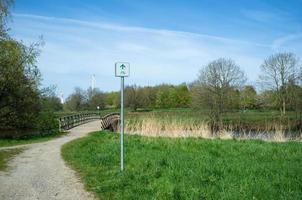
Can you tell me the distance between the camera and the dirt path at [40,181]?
28.0 ft

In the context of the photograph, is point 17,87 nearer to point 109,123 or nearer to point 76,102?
point 109,123

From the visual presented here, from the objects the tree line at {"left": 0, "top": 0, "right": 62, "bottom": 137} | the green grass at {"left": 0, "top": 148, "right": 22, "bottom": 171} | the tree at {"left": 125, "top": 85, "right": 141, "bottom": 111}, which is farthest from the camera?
the tree at {"left": 125, "top": 85, "right": 141, "bottom": 111}

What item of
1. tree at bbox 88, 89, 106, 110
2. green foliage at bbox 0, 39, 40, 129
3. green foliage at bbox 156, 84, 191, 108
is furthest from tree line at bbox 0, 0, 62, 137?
tree at bbox 88, 89, 106, 110

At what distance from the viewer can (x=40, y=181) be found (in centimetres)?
1018

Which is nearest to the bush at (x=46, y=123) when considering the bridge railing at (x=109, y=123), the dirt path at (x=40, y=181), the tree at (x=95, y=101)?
the bridge railing at (x=109, y=123)

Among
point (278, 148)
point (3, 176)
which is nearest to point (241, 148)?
point (278, 148)

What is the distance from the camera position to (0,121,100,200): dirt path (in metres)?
8.52

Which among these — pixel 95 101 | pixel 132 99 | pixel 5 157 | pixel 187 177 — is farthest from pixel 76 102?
pixel 187 177

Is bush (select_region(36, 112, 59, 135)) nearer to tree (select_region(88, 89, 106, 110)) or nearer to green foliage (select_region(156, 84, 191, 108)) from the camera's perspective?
green foliage (select_region(156, 84, 191, 108))

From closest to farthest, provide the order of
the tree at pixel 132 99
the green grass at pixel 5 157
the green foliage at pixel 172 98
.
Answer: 1. the green grass at pixel 5 157
2. the green foliage at pixel 172 98
3. the tree at pixel 132 99

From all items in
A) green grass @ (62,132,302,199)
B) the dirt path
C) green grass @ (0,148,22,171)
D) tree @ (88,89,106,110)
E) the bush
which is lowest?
the dirt path

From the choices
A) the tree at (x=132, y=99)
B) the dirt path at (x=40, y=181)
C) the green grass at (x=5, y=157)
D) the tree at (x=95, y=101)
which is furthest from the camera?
the tree at (x=95, y=101)

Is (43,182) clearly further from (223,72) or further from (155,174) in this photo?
(223,72)

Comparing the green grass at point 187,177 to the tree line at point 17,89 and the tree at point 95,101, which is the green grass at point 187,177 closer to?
Answer: the tree line at point 17,89
